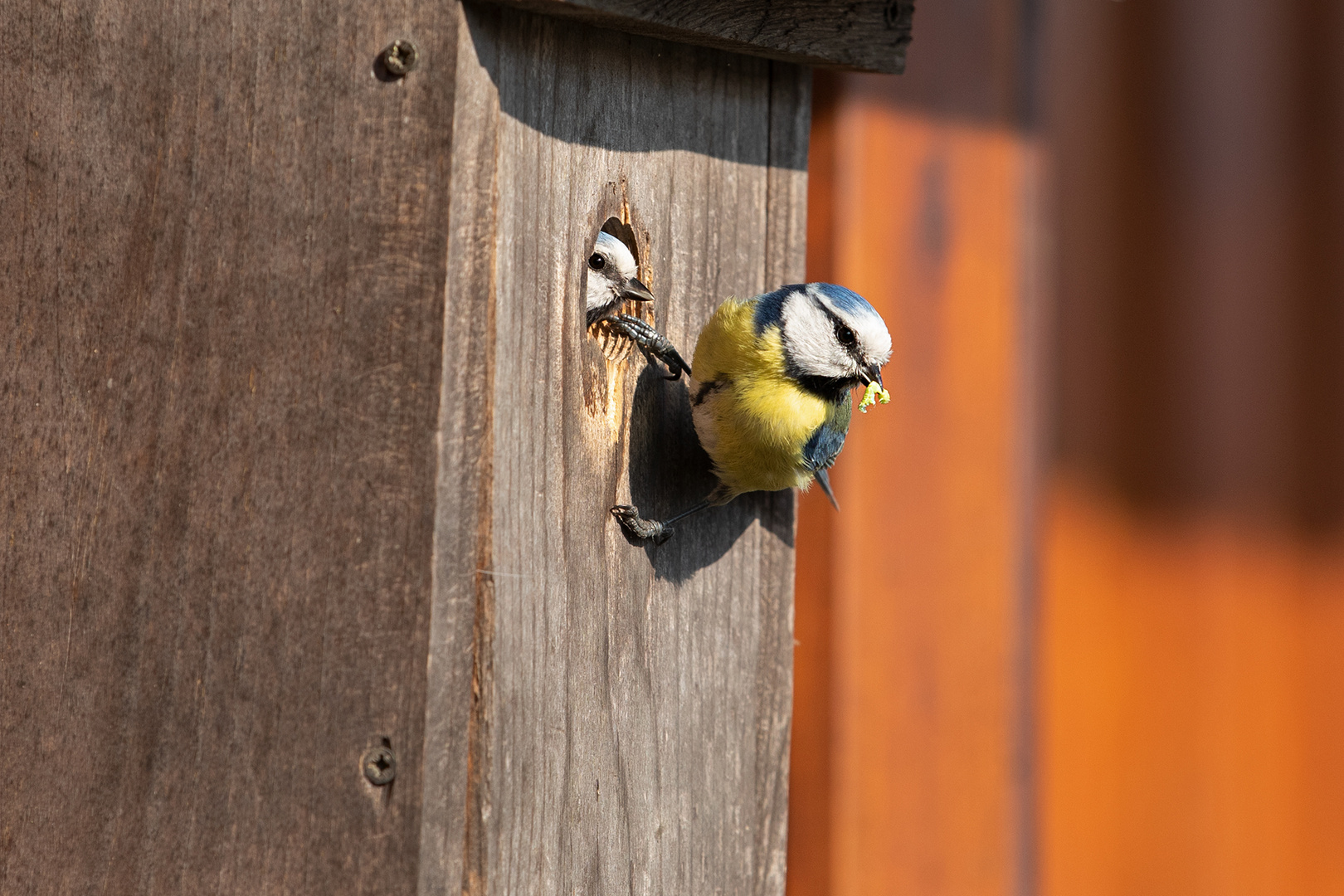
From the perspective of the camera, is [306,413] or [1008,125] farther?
[1008,125]

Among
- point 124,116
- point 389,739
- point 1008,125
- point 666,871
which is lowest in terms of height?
point 666,871

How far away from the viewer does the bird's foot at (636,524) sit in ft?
5.57

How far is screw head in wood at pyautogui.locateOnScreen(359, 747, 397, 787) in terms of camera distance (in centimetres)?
141

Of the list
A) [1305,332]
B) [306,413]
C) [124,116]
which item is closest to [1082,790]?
[1305,332]

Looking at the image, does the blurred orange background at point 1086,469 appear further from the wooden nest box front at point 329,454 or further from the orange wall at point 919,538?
the wooden nest box front at point 329,454

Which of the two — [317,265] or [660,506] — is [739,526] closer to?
[660,506]

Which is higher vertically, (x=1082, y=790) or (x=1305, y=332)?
(x=1305, y=332)

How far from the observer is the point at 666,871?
177 centimetres

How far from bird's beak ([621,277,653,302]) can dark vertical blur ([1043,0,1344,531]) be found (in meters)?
0.92

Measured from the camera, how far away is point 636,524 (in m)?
1.71

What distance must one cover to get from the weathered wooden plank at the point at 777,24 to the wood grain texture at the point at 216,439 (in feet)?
0.75

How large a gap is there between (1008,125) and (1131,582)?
0.83 metres

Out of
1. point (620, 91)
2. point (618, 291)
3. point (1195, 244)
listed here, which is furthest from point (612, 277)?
point (1195, 244)

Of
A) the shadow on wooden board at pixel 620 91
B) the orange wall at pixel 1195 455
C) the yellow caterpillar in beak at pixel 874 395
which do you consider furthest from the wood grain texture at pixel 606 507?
the orange wall at pixel 1195 455
